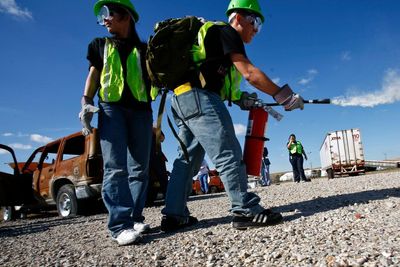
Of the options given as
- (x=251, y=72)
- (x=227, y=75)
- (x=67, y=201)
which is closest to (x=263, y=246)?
(x=251, y=72)

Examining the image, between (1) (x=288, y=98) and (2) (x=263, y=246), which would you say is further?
(1) (x=288, y=98)

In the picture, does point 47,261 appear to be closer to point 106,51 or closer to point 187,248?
point 187,248

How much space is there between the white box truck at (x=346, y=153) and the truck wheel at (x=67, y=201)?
59.2 feet

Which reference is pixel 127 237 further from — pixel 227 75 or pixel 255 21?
pixel 255 21

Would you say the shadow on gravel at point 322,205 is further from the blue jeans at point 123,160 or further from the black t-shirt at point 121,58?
the black t-shirt at point 121,58

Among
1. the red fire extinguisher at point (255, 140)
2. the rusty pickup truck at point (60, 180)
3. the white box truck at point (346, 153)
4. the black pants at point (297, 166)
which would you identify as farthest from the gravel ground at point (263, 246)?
the white box truck at point (346, 153)

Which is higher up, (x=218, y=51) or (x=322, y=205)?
(x=218, y=51)

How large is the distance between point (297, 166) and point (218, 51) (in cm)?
1259

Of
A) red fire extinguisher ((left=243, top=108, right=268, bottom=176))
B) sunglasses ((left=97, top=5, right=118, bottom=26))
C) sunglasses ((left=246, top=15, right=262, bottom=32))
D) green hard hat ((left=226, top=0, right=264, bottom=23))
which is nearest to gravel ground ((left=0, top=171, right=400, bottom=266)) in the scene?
red fire extinguisher ((left=243, top=108, right=268, bottom=176))

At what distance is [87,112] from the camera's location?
325 cm

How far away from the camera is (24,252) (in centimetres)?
327

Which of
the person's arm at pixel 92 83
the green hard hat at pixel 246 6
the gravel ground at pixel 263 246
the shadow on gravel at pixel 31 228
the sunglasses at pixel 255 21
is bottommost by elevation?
the shadow on gravel at pixel 31 228

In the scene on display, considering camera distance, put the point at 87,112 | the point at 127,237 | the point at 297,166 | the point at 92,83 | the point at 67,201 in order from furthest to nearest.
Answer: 1. the point at 297,166
2. the point at 67,201
3. the point at 92,83
4. the point at 87,112
5. the point at 127,237

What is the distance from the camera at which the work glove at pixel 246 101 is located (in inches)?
141
